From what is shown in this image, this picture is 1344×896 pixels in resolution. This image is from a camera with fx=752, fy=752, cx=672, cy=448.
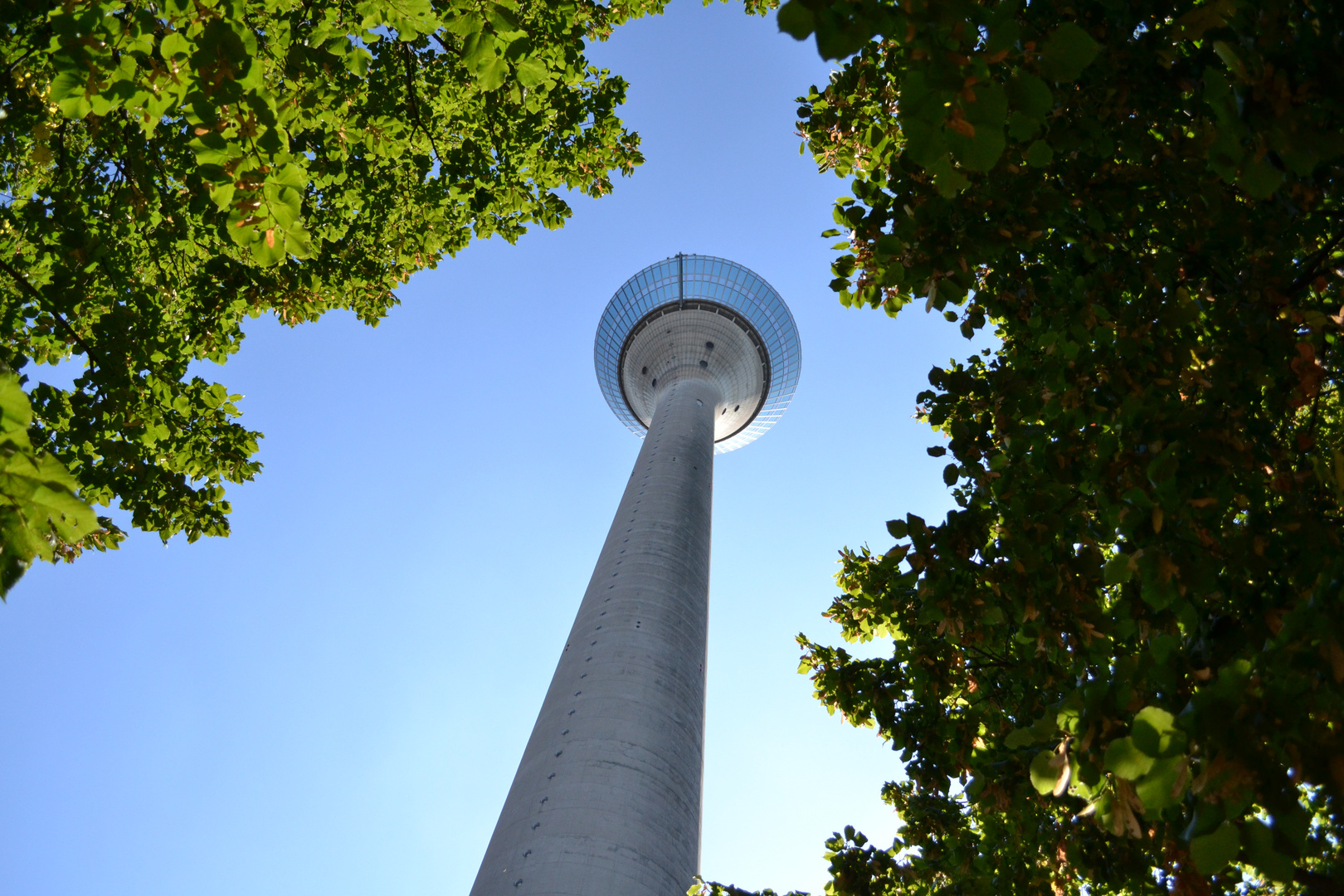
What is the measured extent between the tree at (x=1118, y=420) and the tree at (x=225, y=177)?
2112 mm

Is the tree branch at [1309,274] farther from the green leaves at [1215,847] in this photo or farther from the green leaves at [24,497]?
the green leaves at [24,497]

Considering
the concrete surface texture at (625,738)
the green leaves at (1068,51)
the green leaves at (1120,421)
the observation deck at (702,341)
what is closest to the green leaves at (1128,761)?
the green leaves at (1120,421)

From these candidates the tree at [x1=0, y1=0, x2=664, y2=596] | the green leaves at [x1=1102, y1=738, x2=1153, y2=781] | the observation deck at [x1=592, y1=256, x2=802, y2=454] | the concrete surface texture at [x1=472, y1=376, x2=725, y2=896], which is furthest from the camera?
the observation deck at [x1=592, y1=256, x2=802, y2=454]

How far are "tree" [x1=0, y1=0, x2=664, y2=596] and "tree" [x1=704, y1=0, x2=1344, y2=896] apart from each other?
6.93 feet

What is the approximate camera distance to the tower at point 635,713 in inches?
400

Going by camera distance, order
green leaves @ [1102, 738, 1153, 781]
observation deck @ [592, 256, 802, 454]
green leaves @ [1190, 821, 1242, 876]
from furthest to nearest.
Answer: observation deck @ [592, 256, 802, 454] < green leaves @ [1102, 738, 1153, 781] < green leaves @ [1190, 821, 1242, 876]

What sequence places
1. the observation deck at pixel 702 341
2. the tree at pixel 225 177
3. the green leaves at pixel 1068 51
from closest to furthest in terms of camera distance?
the green leaves at pixel 1068 51 < the tree at pixel 225 177 < the observation deck at pixel 702 341

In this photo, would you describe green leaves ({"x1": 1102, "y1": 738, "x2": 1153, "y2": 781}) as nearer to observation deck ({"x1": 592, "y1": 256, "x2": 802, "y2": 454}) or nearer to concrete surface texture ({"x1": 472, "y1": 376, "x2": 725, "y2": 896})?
concrete surface texture ({"x1": 472, "y1": 376, "x2": 725, "y2": 896})

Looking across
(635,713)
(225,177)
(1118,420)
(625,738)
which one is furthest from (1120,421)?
(635,713)

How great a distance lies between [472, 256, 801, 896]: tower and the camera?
400 inches

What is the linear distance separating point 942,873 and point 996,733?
3.99ft

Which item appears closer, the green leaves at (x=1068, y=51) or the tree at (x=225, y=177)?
the green leaves at (x=1068, y=51)

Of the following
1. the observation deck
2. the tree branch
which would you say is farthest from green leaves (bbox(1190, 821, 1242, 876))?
the observation deck

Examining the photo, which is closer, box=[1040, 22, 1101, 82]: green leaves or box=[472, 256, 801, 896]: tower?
box=[1040, 22, 1101, 82]: green leaves
